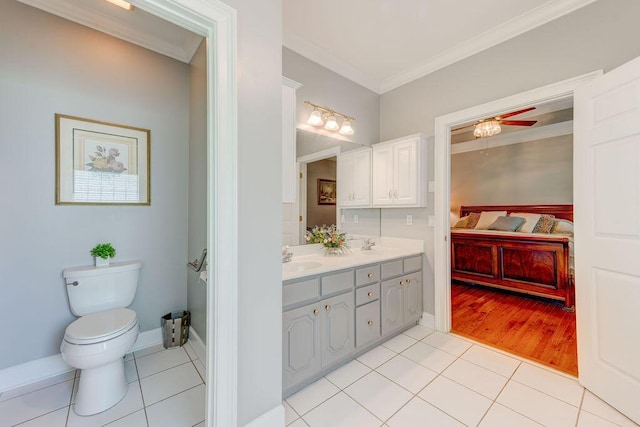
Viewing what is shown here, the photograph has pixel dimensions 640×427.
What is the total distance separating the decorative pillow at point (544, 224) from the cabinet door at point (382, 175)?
3.05 metres

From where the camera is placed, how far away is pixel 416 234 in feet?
9.02

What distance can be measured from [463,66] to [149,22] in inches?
107

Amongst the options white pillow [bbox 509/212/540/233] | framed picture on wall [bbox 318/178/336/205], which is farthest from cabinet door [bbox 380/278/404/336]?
white pillow [bbox 509/212/540/233]

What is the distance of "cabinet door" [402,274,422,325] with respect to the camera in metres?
2.48

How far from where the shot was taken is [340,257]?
2.35 m

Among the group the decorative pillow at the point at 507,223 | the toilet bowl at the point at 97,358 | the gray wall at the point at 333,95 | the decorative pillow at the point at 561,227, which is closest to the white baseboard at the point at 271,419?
the toilet bowl at the point at 97,358

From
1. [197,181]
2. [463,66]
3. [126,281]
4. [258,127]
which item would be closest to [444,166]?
[463,66]

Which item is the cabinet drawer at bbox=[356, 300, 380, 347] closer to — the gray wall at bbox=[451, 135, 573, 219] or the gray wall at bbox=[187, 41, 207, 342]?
the gray wall at bbox=[187, 41, 207, 342]

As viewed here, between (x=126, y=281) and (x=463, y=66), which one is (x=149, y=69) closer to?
(x=126, y=281)

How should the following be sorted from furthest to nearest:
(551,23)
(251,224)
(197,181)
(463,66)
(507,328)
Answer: (507,328) < (463,66) < (197,181) < (551,23) < (251,224)

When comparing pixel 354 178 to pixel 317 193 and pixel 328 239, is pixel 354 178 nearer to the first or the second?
pixel 317 193

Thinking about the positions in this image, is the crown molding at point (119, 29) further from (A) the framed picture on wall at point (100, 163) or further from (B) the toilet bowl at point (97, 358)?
(B) the toilet bowl at point (97, 358)

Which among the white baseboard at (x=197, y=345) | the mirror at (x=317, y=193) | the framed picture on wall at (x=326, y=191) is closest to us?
the white baseboard at (x=197, y=345)

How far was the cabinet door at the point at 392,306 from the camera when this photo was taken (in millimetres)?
2262
